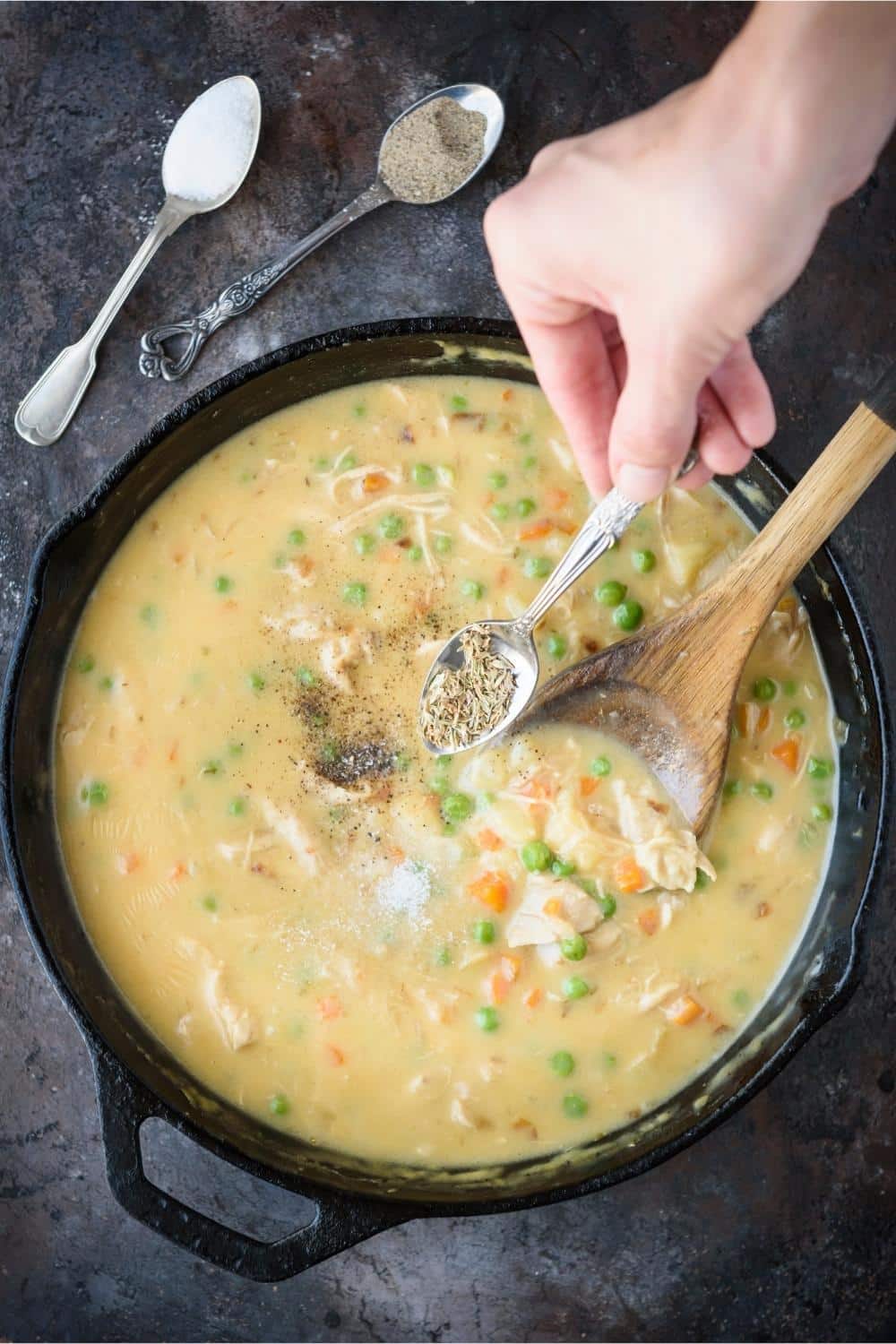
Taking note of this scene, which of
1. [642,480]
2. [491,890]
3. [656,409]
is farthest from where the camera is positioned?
[491,890]

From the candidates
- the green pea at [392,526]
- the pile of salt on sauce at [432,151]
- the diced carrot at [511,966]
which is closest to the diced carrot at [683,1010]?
the diced carrot at [511,966]

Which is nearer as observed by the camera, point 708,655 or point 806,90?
point 806,90

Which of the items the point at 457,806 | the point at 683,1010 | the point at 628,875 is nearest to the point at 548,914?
the point at 628,875

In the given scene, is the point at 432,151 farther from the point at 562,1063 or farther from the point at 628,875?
the point at 562,1063

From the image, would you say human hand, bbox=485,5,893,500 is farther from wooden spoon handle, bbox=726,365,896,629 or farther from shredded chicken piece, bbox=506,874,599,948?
shredded chicken piece, bbox=506,874,599,948

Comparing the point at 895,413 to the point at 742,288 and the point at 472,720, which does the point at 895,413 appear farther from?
the point at 472,720

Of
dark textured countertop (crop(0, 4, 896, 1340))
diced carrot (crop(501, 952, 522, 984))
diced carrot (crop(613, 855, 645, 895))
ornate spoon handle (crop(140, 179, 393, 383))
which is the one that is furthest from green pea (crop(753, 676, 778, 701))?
ornate spoon handle (crop(140, 179, 393, 383))

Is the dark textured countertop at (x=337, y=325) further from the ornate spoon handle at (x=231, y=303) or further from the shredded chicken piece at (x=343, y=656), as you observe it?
the shredded chicken piece at (x=343, y=656)

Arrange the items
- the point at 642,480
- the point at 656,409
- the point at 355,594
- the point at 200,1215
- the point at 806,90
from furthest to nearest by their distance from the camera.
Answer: the point at 355,594
the point at 200,1215
the point at 642,480
the point at 656,409
the point at 806,90
